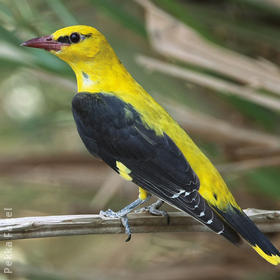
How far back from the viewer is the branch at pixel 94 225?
195 centimetres

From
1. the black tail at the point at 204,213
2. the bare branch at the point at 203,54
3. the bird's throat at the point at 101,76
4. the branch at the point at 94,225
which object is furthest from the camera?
the bare branch at the point at 203,54

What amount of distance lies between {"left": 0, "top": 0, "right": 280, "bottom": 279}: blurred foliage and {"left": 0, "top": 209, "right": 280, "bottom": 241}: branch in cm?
78

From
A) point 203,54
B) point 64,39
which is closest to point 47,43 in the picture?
point 64,39

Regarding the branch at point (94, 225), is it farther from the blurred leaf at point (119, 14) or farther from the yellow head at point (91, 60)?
the blurred leaf at point (119, 14)

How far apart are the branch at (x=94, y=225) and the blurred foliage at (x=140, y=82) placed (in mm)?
778

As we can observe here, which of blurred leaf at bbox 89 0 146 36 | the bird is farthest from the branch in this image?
blurred leaf at bbox 89 0 146 36

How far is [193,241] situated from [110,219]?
1.36 metres

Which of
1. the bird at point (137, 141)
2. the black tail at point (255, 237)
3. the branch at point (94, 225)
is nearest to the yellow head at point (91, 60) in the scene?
the bird at point (137, 141)

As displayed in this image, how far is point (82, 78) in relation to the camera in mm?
2506

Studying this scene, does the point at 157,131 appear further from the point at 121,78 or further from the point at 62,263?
Answer: the point at 62,263

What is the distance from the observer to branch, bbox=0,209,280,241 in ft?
6.40

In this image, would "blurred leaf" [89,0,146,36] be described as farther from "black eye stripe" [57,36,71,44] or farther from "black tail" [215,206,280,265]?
"black tail" [215,206,280,265]

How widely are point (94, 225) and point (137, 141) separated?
1.54 ft

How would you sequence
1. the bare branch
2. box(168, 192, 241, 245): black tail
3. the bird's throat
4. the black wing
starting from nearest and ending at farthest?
box(168, 192, 241, 245): black tail < the black wing < the bird's throat < the bare branch
